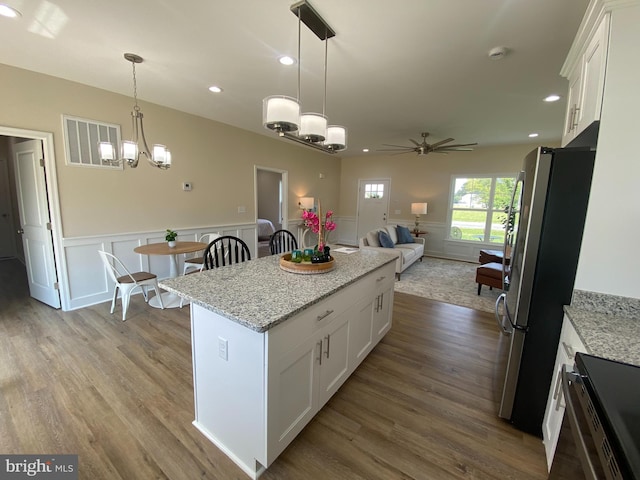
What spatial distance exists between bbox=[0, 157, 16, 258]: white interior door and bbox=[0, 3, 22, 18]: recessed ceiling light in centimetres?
510

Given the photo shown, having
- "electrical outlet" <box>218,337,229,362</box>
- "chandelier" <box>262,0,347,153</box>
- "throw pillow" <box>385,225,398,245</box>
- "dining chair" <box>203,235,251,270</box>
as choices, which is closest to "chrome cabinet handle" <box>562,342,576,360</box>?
"electrical outlet" <box>218,337,229,362</box>

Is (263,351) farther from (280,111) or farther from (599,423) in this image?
(280,111)

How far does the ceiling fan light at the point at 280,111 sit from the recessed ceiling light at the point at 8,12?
197cm

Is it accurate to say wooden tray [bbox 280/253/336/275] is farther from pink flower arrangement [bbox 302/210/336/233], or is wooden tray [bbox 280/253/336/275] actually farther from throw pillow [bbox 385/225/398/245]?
throw pillow [bbox 385/225/398/245]

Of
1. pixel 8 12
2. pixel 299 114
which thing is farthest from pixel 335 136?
pixel 8 12

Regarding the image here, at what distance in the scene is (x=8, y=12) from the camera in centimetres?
193

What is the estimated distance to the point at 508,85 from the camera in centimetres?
290

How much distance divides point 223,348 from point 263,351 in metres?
0.30

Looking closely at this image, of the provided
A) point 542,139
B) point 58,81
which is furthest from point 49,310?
point 542,139

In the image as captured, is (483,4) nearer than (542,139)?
Yes

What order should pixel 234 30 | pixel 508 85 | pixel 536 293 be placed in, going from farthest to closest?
pixel 508 85, pixel 234 30, pixel 536 293

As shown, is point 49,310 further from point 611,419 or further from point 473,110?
point 473,110

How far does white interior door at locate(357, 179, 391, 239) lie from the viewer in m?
7.77

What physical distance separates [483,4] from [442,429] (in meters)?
2.79
